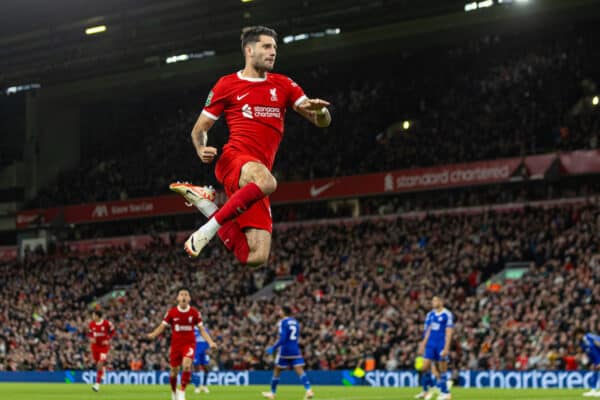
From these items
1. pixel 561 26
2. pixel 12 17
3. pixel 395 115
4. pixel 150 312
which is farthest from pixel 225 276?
pixel 561 26

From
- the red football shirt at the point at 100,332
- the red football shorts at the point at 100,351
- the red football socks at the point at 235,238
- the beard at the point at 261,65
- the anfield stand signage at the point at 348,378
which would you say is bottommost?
the anfield stand signage at the point at 348,378

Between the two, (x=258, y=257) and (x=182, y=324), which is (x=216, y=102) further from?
(x=182, y=324)

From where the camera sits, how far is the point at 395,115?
167 feet

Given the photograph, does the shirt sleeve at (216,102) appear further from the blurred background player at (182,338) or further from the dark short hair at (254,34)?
the blurred background player at (182,338)

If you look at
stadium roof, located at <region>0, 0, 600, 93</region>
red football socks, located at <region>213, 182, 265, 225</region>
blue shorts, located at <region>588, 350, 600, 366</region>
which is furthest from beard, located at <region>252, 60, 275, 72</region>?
stadium roof, located at <region>0, 0, 600, 93</region>

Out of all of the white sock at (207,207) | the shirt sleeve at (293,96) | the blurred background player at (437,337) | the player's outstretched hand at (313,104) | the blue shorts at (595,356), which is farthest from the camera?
the blue shorts at (595,356)

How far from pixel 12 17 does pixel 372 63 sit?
1795 cm

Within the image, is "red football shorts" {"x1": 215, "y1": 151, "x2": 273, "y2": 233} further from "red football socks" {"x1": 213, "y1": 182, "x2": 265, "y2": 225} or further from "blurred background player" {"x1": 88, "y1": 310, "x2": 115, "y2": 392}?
"blurred background player" {"x1": 88, "y1": 310, "x2": 115, "y2": 392}

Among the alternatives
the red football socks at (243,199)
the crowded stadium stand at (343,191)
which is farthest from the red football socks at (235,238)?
the crowded stadium stand at (343,191)

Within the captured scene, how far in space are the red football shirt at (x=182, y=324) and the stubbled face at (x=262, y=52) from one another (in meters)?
12.8

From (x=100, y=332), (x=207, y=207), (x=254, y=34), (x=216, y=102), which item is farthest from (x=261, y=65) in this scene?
(x=100, y=332)

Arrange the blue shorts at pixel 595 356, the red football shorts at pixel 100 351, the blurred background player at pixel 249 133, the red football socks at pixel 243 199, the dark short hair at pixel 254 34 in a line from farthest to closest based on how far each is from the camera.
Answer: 1. the red football shorts at pixel 100 351
2. the blue shorts at pixel 595 356
3. the dark short hair at pixel 254 34
4. the blurred background player at pixel 249 133
5. the red football socks at pixel 243 199

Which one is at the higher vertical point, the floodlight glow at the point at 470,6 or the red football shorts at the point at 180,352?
the floodlight glow at the point at 470,6

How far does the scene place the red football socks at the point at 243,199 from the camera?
1010cm
